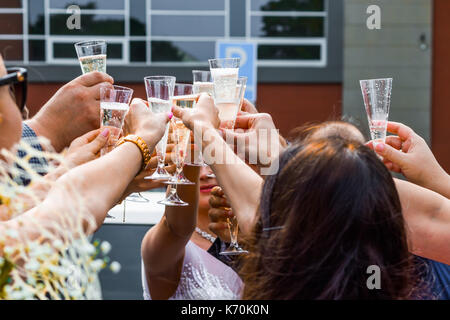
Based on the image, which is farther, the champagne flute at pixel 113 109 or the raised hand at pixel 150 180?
the raised hand at pixel 150 180

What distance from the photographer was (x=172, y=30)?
9.98 metres

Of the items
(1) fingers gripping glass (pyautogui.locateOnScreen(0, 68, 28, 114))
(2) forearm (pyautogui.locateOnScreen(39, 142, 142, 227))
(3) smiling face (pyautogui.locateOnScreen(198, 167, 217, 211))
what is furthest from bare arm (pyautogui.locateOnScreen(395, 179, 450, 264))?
(3) smiling face (pyautogui.locateOnScreen(198, 167, 217, 211))

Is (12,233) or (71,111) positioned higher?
(71,111)

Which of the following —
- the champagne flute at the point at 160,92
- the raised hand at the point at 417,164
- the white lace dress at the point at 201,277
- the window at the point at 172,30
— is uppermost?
the window at the point at 172,30

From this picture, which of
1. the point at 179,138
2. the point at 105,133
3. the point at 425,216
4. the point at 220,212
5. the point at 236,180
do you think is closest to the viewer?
the point at 236,180

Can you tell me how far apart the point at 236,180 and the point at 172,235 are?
0.79 metres

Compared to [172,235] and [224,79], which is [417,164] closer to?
[224,79]

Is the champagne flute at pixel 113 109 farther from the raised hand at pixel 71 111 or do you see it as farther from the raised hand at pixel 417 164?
the raised hand at pixel 417 164

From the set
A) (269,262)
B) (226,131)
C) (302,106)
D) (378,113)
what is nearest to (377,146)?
(378,113)

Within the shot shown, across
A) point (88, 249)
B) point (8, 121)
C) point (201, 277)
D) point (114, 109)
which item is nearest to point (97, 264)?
point (88, 249)

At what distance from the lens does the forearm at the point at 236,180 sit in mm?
1539

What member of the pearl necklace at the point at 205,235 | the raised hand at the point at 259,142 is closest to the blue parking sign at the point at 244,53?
the pearl necklace at the point at 205,235

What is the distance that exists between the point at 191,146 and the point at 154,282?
23.7 inches
